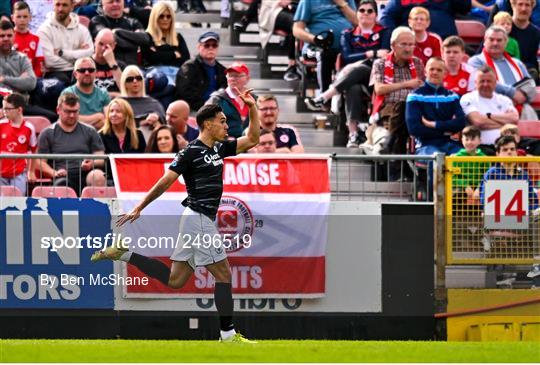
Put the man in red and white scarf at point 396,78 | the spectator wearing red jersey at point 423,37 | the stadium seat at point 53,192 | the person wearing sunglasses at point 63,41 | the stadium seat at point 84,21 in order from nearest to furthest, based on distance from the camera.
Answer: the stadium seat at point 53,192
the man in red and white scarf at point 396,78
the person wearing sunglasses at point 63,41
the spectator wearing red jersey at point 423,37
the stadium seat at point 84,21

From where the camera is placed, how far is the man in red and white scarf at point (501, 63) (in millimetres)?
17453

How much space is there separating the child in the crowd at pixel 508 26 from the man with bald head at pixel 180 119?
14.3 feet

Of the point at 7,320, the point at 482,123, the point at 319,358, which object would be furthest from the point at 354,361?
the point at 482,123

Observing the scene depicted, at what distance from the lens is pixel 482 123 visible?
1652cm

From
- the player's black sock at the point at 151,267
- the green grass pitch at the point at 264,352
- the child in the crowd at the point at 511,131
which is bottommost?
the green grass pitch at the point at 264,352

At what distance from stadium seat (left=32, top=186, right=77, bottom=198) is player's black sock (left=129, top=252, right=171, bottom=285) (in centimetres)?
94

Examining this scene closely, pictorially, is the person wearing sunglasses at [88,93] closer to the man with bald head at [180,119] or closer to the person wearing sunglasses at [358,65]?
the man with bald head at [180,119]

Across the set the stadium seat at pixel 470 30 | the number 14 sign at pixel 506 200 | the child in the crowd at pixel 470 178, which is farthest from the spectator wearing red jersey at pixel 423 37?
the number 14 sign at pixel 506 200

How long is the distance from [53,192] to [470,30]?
263 inches

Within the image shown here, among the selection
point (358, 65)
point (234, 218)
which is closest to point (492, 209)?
point (234, 218)

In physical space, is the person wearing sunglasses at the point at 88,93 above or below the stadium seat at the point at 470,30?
below

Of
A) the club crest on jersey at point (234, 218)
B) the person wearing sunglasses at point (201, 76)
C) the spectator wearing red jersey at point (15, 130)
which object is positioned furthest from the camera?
the person wearing sunglasses at point (201, 76)

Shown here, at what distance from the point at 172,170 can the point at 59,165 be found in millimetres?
2154

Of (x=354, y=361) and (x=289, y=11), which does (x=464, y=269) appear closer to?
(x=354, y=361)
